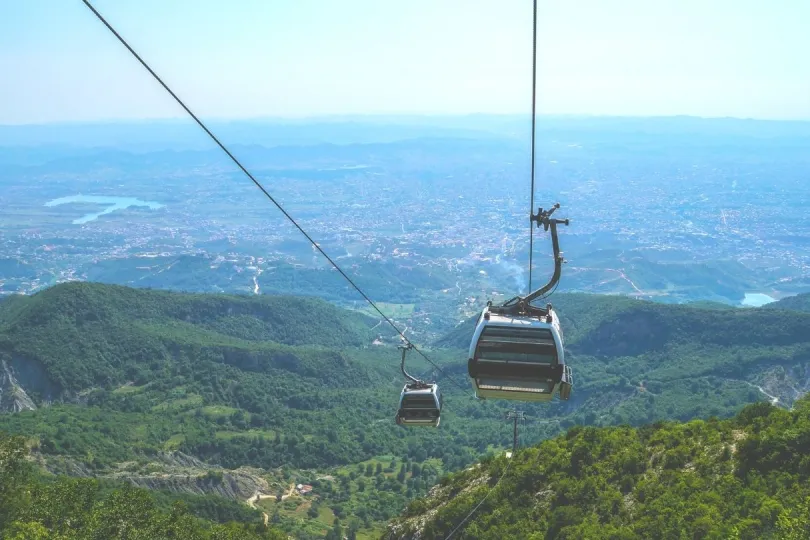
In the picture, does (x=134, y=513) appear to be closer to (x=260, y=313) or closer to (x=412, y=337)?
(x=260, y=313)

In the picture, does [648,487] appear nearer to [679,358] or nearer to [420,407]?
[420,407]

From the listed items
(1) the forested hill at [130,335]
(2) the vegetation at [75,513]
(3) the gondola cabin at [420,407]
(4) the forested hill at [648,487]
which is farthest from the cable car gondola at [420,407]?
(1) the forested hill at [130,335]

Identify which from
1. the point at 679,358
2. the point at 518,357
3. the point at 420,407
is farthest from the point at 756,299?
the point at 518,357

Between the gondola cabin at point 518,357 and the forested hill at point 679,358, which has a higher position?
the gondola cabin at point 518,357

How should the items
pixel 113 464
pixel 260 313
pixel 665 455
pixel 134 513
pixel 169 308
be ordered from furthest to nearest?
pixel 260 313
pixel 169 308
pixel 113 464
pixel 134 513
pixel 665 455

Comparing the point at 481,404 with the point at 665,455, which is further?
the point at 481,404

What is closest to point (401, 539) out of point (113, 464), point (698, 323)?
point (113, 464)

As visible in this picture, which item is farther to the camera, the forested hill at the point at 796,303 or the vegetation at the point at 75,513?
the forested hill at the point at 796,303

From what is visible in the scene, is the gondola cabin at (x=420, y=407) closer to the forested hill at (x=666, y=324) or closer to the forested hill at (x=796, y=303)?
the forested hill at (x=666, y=324)
